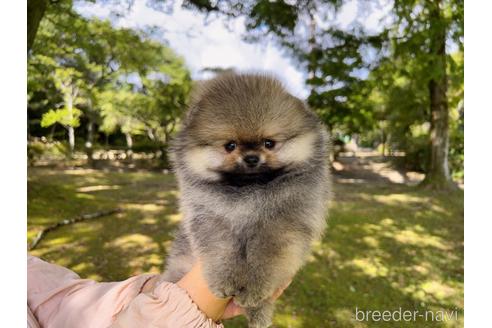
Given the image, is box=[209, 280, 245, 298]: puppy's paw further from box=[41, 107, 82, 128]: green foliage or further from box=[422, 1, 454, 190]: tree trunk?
box=[422, 1, 454, 190]: tree trunk

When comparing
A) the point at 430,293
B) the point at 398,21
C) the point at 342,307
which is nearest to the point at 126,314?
the point at 342,307

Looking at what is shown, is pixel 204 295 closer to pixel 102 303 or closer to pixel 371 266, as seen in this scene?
pixel 102 303

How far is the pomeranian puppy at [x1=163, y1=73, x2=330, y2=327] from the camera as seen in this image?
25.1 inches

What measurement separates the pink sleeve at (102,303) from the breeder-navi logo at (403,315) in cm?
108

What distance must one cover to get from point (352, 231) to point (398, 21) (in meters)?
1.74

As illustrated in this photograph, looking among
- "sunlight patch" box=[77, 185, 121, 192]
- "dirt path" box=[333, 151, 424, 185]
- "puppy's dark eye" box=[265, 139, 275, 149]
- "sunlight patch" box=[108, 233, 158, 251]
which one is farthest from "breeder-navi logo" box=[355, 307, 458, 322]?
"dirt path" box=[333, 151, 424, 185]

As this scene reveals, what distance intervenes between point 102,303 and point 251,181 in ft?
1.63

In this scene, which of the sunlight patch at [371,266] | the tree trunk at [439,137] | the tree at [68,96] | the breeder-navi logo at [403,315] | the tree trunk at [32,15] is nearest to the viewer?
the breeder-navi logo at [403,315]

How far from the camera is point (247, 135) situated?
62cm

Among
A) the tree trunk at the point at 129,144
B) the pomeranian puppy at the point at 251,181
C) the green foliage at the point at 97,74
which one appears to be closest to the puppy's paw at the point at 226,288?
the pomeranian puppy at the point at 251,181

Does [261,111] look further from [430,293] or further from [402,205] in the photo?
[402,205]

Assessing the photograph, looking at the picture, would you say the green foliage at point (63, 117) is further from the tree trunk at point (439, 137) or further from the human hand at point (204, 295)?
the tree trunk at point (439, 137)

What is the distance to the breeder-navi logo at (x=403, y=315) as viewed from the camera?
1.55 metres

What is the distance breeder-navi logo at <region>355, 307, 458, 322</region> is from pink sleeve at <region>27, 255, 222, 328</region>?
1.08 meters
